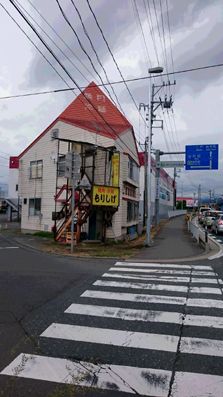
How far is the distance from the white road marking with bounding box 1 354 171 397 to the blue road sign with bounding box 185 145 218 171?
2501cm

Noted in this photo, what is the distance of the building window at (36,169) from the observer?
2595 centimetres

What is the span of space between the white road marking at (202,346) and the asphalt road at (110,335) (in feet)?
0.04

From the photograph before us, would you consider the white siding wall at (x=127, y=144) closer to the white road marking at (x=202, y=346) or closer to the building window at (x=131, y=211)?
the building window at (x=131, y=211)

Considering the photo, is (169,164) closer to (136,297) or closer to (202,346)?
(136,297)

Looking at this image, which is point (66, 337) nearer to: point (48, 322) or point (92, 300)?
point (48, 322)

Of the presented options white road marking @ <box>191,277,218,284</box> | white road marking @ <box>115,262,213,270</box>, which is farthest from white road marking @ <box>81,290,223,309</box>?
white road marking @ <box>115,262,213,270</box>

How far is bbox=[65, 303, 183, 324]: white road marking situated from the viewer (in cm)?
662

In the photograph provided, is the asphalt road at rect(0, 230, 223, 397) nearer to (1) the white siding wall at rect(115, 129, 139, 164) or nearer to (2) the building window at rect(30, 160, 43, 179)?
(1) the white siding wall at rect(115, 129, 139, 164)

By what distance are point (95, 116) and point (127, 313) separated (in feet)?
62.5

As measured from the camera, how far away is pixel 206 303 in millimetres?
7781

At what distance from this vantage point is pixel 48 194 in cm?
2498

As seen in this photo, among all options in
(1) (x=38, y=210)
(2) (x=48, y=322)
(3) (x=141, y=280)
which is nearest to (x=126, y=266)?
(3) (x=141, y=280)

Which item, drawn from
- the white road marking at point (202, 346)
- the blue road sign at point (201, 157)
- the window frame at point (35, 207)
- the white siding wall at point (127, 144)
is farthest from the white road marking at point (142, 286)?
the blue road sign at point (201, 157)

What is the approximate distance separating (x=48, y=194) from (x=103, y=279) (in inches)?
611
